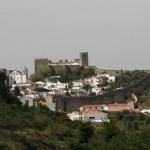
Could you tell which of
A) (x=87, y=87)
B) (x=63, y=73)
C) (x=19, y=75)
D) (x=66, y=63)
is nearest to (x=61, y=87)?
(x=87, y=87)

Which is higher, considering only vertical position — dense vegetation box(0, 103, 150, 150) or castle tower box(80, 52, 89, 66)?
castle tower box(80, 52, 89, 66)

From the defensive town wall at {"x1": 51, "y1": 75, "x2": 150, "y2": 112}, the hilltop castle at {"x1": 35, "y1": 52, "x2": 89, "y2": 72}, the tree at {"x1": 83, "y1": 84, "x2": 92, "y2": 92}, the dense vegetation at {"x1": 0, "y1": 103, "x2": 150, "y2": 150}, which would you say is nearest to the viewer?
the dense vegetation at {"x1": 0, "y1": 103, "x2": 150, "y2": 150}

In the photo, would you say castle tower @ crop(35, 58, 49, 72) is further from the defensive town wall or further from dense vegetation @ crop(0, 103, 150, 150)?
dense vegetation @ crop(0, 103, 150, 150)

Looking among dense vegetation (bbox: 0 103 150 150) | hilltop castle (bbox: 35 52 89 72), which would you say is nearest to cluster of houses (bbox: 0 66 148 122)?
hilltop castle (bbox: 35 52 89 72)

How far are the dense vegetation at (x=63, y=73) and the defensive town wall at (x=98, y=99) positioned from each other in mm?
10983

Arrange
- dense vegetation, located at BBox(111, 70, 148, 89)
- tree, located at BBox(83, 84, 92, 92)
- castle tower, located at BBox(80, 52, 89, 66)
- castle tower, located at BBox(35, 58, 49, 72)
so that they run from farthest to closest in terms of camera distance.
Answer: castle tower, located at BBox(80, 52, 89, 66), castle tower, located at BBox(35, 58, 49, 72), tree, located at BBox(83, 84, 92, 92), dense vegetation, located at BBox(111, 70, 148, 89)

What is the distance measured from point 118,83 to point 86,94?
523 cm

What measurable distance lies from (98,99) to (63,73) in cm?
1904

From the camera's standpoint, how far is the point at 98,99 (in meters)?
73.6

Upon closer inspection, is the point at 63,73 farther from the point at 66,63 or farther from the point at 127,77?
the point at 127,77

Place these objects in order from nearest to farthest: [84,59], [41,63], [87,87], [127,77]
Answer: [87,87]
[127,77]
[41,63]
[84,59]

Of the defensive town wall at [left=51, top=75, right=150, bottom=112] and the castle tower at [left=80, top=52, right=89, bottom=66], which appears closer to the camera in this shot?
the defensive town wall at [left=51, top=75, right=150, bottom=112]

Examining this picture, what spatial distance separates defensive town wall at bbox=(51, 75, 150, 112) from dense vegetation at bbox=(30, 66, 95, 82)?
11.0 metres

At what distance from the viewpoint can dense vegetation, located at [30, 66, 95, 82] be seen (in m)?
89.5
